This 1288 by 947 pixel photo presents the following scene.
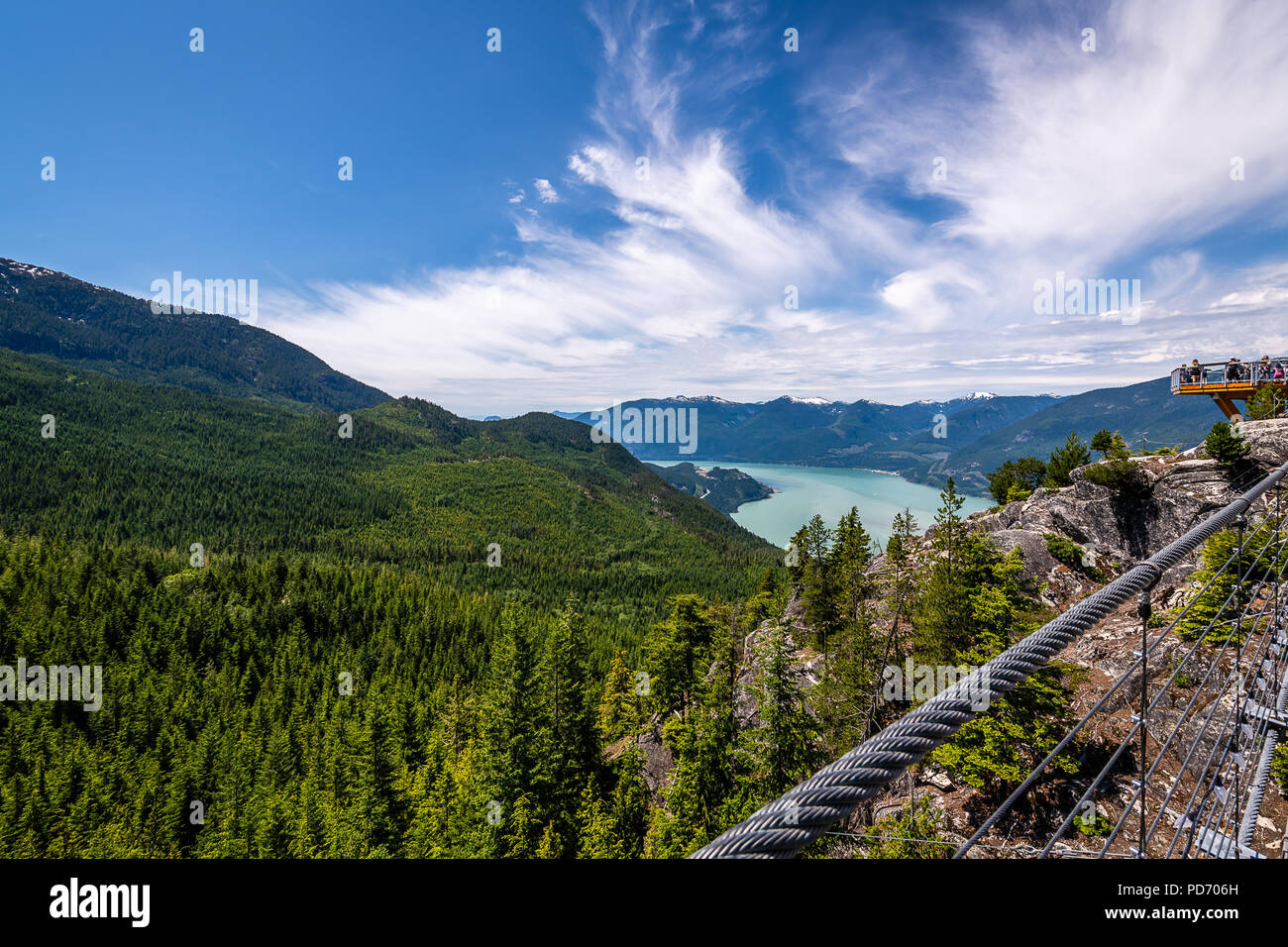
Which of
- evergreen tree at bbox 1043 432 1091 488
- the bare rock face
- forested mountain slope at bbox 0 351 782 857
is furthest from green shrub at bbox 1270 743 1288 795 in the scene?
evergreen tree at bbox 1043 432 1091 488

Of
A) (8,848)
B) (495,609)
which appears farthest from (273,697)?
(495,609)

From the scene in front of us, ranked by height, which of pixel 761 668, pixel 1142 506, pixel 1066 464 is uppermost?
pixel 1066 464

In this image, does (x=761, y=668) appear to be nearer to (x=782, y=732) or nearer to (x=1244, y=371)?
(x=782, y=732)

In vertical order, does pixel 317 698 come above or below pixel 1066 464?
below

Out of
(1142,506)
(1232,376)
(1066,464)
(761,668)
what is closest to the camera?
(1232,376)

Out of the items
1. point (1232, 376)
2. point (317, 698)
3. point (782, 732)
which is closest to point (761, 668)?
point (782, 732)

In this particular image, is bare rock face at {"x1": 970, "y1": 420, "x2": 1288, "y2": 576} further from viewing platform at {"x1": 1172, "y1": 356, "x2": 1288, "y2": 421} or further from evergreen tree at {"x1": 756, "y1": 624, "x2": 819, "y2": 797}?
evergreen tree at {"x1": 756, "y1": 624, "x2": 819, "y2": 797}

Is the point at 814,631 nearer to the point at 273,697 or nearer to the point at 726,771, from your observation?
the point at 726,771

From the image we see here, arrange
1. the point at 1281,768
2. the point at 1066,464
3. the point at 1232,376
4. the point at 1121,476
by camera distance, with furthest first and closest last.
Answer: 1. the point at 1066,464
2. the point at 1121,476
3. the point at 1232,376
4. the point at 1281,768
